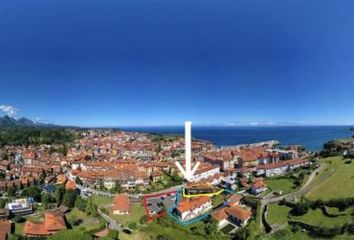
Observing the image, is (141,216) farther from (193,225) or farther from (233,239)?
(233,239)

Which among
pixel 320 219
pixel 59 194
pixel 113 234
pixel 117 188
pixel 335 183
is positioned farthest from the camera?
pixel 117 188

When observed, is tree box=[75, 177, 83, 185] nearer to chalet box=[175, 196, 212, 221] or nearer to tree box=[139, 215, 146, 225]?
tree box=[139, 215, 146, 225]

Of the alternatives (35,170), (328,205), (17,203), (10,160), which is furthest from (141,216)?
(10,160)

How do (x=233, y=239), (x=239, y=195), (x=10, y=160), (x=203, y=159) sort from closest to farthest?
(x=233, y=239) < (x=239, y=195) < (x=203, y=159) < (x=10, y=160)

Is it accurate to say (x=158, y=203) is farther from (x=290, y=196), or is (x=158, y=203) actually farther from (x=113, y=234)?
(x=290, y=196)

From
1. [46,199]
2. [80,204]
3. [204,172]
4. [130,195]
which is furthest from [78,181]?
[204,172]

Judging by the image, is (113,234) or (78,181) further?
(78,181)

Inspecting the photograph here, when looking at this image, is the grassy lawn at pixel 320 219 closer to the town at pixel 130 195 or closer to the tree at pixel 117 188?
the town at pixel 130 195

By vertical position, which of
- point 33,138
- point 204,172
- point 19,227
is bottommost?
point 19,227
